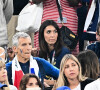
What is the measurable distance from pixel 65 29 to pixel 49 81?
146 centimetres

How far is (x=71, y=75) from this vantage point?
1028 cm

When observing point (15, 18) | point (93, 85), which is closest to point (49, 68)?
point (93, 85)

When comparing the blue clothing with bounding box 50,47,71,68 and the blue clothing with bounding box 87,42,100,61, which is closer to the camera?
the blue clothing with bounding box 50,47,71,68

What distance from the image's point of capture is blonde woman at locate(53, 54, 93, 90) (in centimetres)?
1023

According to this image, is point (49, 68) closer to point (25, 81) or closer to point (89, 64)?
point (89, 64)

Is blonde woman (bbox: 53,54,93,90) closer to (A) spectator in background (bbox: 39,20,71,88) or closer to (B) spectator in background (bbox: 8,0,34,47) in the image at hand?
(A) spectator in background (bbox: 39,20,71,88)

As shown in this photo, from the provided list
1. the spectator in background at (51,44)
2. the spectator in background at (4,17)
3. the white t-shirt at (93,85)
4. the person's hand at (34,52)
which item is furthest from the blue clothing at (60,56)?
the white t-shirt at (93,85)

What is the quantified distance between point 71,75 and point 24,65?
995mm

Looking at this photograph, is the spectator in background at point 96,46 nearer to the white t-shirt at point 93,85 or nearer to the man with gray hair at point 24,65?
the man with gray hair at point 24,65

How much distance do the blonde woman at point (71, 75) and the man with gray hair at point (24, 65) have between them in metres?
0.45

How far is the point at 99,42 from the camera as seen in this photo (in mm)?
11484

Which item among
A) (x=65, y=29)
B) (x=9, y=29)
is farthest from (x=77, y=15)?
(x=9, y=29)

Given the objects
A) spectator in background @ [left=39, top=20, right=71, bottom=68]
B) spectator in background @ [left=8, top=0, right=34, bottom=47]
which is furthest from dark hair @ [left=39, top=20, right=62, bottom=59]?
spectator in background @ [left=8, top=0, right=34, bottom=47]

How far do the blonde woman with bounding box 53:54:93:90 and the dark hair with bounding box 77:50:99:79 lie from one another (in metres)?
0.25
